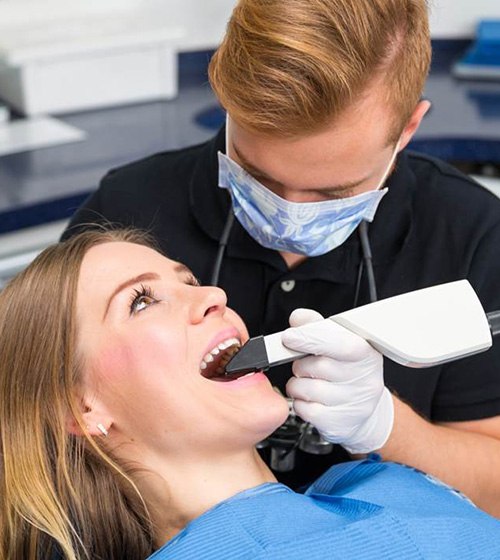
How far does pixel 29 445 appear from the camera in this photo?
46.8 inches

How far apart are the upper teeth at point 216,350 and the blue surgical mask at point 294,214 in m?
0.18

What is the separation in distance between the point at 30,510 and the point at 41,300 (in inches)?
11.3

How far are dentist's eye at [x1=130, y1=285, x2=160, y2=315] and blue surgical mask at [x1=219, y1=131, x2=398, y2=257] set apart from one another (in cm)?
20

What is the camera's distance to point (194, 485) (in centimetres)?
121

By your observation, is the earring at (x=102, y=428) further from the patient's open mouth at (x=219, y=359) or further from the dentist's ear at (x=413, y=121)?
the dentist's ear at (x=413, y=121)

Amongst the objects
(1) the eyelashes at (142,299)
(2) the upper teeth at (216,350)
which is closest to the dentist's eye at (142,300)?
(1) the eyelashes at (142,299)

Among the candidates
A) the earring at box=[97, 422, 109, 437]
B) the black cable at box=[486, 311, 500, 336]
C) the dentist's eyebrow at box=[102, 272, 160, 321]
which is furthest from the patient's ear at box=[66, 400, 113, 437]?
the black cable at box=[486, 311, 500, 336]

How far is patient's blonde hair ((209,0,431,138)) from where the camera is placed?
1.11 meters

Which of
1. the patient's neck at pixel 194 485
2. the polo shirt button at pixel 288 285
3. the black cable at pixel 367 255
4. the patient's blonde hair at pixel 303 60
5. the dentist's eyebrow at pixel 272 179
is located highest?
the patient's blonde hair at pixel 303 60

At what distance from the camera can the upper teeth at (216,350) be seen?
119 centimetres

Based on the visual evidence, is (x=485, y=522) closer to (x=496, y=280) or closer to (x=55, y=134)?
(x=496, y=280)

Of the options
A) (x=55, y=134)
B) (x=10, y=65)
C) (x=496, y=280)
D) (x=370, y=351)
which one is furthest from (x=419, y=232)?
(x=10, y=65)

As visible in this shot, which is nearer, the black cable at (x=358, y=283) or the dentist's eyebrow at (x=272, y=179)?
the dentist's eyebrow at (x=272, y=179)

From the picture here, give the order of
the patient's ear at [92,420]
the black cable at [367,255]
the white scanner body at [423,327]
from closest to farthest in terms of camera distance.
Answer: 1. the white scanner body at [423,327]
2. the patient's ear at [92,420]
3. the black cable at [367,255]
